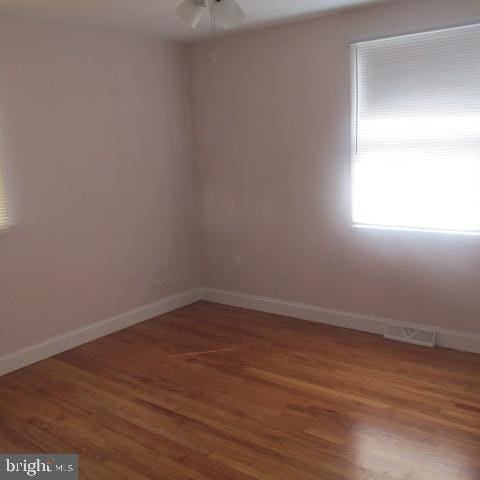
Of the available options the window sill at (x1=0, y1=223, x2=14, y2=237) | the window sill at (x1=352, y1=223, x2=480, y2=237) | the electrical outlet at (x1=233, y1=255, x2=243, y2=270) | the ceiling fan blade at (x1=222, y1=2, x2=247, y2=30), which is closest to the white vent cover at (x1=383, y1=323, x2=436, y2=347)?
the window sill at (x1=352, y1=223, x2=480, y2=237)

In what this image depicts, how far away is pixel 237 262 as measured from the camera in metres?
4.62

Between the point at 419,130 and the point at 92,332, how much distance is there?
2869 millimetres

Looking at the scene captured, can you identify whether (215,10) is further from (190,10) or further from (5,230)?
(5,230)

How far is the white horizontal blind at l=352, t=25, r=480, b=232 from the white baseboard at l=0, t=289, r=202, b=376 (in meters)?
1.91

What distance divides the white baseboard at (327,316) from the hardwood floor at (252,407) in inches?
3.3

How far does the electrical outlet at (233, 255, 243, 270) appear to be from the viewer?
4.59 metres

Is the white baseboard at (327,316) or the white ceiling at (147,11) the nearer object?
the white ceiling at (147,11)

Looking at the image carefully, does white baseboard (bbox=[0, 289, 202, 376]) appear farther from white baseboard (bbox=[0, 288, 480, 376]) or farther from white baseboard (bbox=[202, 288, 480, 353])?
white baseboard (bbox=[202, 288, 480, 353])

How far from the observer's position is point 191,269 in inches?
191

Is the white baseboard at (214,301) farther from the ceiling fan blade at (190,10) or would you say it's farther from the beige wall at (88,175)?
the ceiling fan blade at (190,10)

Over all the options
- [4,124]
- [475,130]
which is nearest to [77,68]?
[4,124]

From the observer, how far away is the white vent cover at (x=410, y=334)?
142 inches

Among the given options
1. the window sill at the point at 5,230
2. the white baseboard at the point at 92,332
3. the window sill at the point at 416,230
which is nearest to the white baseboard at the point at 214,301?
the white baseboard at the point at 92,332

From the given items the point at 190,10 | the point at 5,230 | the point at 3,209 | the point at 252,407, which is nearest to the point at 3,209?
the point at 3,209
